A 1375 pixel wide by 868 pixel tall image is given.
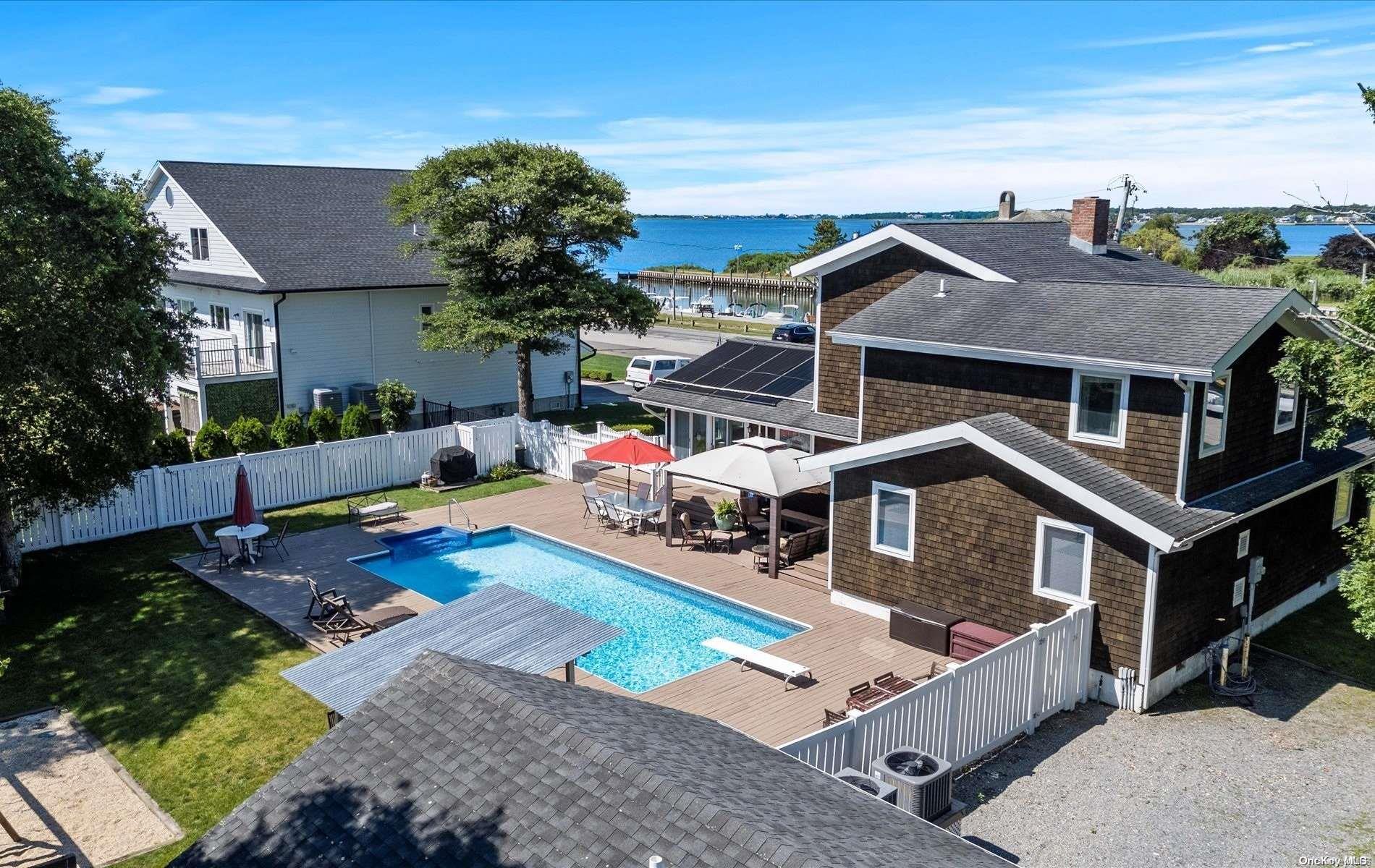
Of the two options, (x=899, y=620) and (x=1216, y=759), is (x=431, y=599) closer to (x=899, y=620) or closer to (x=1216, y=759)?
(x=899, y=620)

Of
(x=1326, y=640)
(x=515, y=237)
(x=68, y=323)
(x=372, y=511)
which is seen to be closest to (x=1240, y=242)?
(x=515, y=237)

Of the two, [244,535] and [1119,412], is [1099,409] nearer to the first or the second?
[1119,412]

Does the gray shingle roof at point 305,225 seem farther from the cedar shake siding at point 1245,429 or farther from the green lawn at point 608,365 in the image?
the cedar shake siding at point 1245,429

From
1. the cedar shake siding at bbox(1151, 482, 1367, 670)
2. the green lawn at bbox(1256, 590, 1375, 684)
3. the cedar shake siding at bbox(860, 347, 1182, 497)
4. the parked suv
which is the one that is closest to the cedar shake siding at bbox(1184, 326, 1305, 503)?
the cedar shake siding at bbox(860, 347, 1182, 497)

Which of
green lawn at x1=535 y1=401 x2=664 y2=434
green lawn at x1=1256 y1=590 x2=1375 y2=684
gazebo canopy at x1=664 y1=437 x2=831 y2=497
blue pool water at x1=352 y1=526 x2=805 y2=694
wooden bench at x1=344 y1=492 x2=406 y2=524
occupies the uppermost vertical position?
gazebo canopy at x1=664 y1=437 x2=831 y2=497

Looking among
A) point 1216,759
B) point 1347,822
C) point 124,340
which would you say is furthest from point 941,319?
point 124,340

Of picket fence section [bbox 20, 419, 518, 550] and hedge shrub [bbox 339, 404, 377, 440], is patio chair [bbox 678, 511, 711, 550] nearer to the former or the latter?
picket fence section [bbox 20, 419, 518, 550]

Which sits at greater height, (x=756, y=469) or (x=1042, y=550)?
(x=756, y=469)
